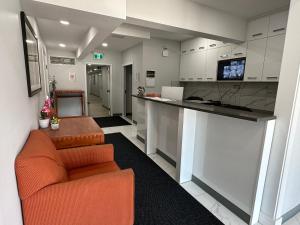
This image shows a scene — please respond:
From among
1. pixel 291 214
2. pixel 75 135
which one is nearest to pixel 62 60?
pixel 75 135

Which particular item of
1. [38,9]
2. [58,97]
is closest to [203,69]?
[38,9]

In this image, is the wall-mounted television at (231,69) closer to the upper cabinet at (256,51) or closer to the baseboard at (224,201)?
the upper cabinet at (256,51)

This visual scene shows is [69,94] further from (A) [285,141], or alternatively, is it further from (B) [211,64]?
(A) [285,141]

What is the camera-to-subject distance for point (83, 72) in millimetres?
6148

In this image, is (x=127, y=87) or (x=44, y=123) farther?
(x=127, y=87)

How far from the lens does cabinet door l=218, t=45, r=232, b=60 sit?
12.2ft

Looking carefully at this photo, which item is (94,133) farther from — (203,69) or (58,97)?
(58,97)

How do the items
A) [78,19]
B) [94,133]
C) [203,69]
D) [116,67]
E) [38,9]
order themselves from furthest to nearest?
[116,67], [203,69], [94,133], [78,19], [38,9]

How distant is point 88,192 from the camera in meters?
1.20

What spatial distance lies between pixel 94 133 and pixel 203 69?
10.7ft

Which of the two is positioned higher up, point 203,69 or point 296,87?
point 203,69

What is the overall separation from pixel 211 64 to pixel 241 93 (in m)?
0.97

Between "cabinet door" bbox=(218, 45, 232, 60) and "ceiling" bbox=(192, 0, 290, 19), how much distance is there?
0.79 m

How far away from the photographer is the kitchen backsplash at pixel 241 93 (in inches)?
133
